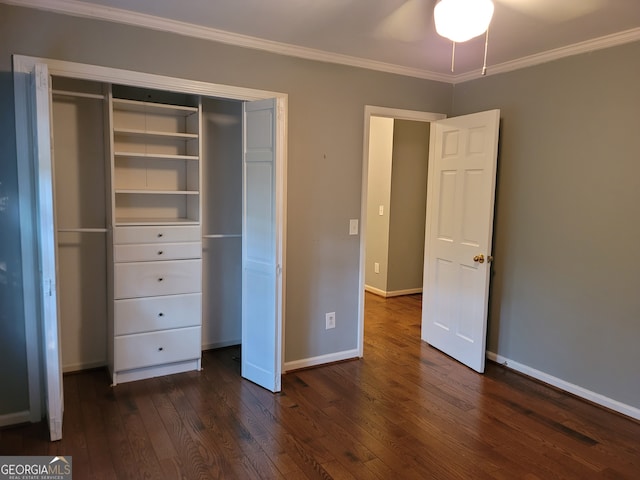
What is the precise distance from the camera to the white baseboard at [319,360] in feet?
11.5

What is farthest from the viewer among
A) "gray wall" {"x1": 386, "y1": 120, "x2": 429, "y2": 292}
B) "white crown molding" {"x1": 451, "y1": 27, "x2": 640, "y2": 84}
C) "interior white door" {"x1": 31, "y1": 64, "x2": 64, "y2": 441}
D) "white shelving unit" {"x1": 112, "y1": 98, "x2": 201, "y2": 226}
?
"gray wall" {"x1": 386, "y1": 120, "x2": 429, "y2": 292}

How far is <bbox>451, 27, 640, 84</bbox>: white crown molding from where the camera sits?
2.76 metres

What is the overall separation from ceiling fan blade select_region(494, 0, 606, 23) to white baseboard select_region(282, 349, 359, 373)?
2.66m

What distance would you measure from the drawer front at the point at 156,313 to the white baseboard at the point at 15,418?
2.19 ft

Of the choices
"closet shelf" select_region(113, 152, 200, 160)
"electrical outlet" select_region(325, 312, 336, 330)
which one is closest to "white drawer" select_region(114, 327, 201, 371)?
"electrical outlet" select_region(325, 312, 336, 330)

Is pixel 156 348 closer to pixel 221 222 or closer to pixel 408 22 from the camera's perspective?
pixel 221 222

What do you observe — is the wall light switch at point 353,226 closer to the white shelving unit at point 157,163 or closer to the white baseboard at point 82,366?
the white shelving unit at point 157,163

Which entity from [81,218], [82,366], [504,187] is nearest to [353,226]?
[504,187]

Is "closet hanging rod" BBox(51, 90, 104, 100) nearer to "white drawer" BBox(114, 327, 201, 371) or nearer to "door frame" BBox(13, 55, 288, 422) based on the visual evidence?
"door frame" BBox(13, 55, 288, 422)

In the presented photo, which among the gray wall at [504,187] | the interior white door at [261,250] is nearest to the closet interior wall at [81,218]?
the gray wall at [504,187]

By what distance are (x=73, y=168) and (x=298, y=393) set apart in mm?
2206

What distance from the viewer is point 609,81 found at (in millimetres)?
2896

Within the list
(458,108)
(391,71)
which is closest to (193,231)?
(391,71)

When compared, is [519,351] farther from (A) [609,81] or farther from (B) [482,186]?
(A) [609,81]
